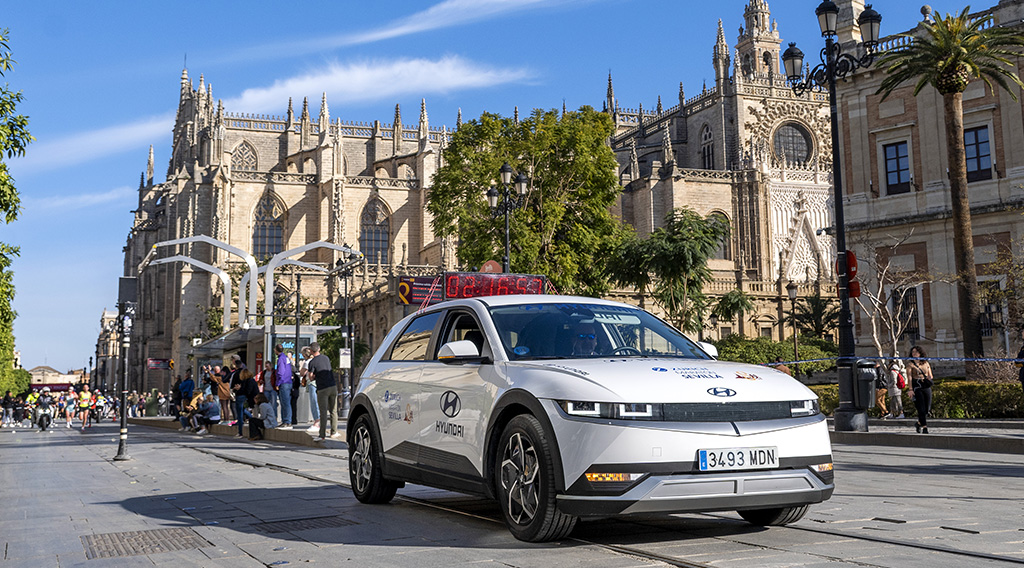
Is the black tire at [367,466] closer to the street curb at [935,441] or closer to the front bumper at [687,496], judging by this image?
the front bumper at [687,496]

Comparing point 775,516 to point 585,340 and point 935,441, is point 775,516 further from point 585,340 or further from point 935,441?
point 935,441

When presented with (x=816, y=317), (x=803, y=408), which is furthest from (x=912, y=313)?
(x=803, y=408)

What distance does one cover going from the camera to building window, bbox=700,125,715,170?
212 feet

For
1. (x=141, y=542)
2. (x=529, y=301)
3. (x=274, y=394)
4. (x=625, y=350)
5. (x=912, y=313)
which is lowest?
→ (x=141, y=542)

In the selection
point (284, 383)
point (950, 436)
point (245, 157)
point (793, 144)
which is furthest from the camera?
point (245, 157)

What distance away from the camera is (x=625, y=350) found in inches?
218

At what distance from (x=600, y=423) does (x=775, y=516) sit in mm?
1491

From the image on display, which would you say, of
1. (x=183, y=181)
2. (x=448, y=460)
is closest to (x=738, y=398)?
(x=448, y=460)

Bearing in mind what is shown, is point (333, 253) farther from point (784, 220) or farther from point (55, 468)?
point (55, 468)

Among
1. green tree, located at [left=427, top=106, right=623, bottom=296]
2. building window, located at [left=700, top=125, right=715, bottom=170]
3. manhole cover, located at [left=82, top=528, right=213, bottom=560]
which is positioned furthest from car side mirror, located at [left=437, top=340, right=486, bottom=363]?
building window, located at [left=700, top=125, right=715, bottom=170]

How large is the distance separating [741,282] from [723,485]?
48.0 meters

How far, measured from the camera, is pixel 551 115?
2711 centimetres

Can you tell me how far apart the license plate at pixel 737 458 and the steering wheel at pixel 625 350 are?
3.66ft

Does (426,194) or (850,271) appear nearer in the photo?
(850,271)
